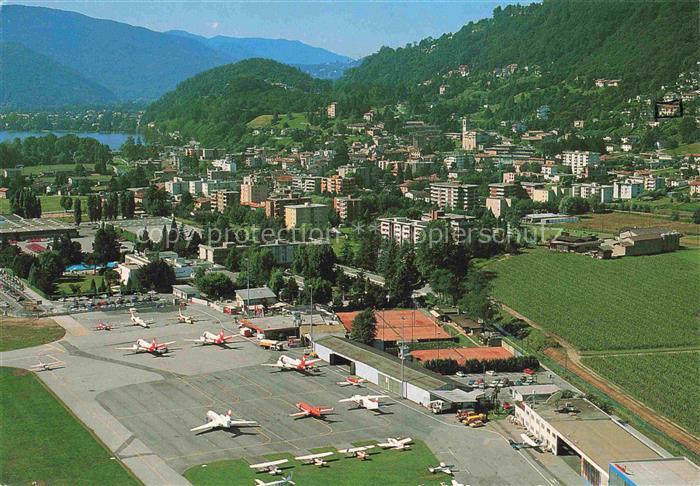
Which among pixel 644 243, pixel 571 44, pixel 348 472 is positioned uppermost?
pixel 571 44

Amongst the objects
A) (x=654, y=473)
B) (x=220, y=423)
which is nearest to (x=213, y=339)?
(x=220, y=423)

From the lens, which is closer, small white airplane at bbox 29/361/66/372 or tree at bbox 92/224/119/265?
small white airplane at bbox 29/361/66/372

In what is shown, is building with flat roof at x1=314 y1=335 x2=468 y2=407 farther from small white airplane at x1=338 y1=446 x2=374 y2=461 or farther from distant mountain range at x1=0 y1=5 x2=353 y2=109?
distant mountain range at x1=0 y1=5 x2=353 y2=109

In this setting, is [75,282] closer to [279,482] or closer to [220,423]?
[220,423]

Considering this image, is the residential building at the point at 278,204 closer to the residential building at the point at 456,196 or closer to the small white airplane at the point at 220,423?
the residential building at the point at 456,196

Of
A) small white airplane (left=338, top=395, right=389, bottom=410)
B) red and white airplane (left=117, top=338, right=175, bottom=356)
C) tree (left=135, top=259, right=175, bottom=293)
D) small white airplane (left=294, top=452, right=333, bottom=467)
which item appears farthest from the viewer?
tree (left=135, top=259, right=175, bottom=293)

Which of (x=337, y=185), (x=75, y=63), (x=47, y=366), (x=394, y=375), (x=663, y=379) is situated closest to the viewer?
(x=394, y=375)

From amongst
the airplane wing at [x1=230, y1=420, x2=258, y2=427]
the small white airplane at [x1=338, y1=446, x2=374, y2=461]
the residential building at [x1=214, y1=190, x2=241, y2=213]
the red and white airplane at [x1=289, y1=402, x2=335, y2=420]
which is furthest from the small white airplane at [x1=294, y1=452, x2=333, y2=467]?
the residential building at [x1=214, y1=190, x2=241, y2=213]
